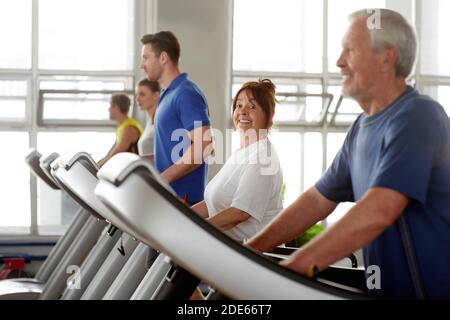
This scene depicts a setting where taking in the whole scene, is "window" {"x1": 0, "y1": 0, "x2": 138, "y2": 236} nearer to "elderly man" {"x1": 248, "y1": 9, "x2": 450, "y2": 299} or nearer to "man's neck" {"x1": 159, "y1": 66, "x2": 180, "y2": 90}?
"man's neck" {"x1": 159, "y1": 66, "x2": 180, "y2": 90}

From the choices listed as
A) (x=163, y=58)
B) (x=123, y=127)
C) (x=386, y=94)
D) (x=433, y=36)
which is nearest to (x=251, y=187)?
(x=386, y=94)

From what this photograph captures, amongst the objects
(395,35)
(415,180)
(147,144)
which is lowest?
(147,144)

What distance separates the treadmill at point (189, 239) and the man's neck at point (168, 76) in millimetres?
2445

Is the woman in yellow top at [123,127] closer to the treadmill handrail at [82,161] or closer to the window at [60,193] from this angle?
the window at [60,193]

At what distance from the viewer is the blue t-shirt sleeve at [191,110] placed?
356 centimetres

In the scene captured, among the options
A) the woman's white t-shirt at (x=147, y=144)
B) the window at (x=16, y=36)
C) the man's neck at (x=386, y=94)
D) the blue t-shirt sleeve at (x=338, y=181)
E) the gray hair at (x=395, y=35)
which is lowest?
the woman's white t-shirt at (x=147, y=144)

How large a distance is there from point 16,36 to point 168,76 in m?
3.39

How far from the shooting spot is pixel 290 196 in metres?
7.21

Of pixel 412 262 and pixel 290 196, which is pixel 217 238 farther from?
pixel 290 196

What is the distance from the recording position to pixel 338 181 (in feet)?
6.73

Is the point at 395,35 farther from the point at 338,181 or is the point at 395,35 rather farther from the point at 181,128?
the point at 181,128

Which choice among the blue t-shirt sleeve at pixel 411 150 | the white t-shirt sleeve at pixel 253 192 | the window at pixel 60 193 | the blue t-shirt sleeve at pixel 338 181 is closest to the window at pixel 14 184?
the window at pixel 60 193
